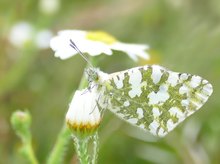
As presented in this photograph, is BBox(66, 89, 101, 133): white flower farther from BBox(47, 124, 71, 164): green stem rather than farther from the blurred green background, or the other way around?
the blurred green background

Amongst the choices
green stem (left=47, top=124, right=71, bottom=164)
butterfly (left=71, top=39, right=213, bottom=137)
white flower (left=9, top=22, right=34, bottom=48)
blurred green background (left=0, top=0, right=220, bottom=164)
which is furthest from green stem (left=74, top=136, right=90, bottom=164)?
white flower (left=9, top=22, right=34, bottom=48)

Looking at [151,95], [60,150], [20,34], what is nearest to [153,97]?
[151,95]

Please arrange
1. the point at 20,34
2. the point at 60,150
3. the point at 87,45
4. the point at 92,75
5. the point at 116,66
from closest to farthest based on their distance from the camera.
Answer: the point at 92,75 < the point at 60,150 < the point at 87,45 < the point at 116,66 < the point at 20,34

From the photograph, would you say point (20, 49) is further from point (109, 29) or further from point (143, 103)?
point (143, 103)

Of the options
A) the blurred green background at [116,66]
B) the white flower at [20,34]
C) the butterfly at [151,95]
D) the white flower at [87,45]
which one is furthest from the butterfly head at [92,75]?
the white flower at [20,34]

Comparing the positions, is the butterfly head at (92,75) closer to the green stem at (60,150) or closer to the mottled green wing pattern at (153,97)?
the mottled green wing pattern at (153,97)

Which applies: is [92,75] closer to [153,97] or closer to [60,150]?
[153,97]

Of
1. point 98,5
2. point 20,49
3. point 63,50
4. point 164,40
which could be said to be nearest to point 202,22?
point 164,40
